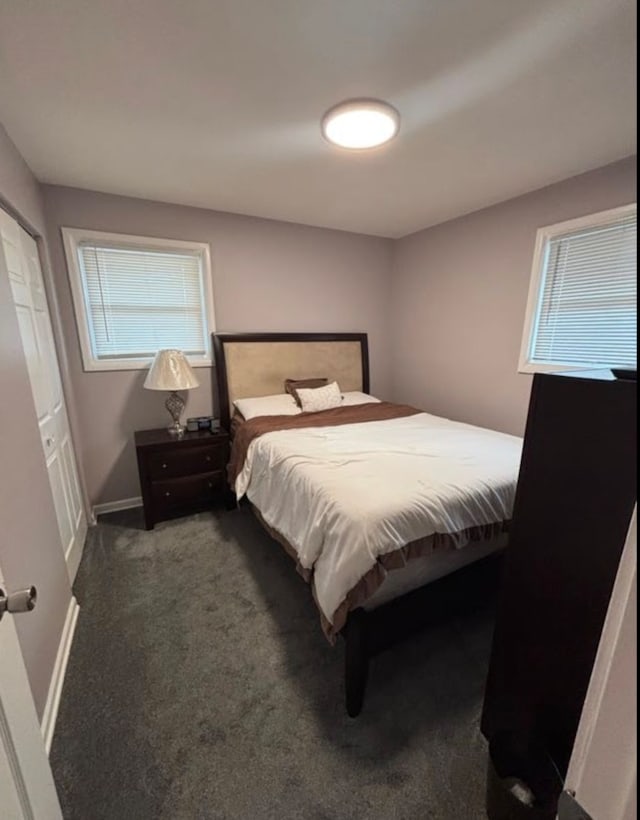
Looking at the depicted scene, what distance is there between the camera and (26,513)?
139cm

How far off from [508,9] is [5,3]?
157cm

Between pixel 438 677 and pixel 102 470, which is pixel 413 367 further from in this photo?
pixel 102 470

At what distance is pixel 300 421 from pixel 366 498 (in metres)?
1.30

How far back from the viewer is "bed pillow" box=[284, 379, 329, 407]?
318cm

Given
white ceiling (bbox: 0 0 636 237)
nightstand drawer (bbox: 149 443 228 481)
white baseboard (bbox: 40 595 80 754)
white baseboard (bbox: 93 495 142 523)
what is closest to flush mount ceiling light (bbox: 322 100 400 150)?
white ceiling (bbox: 0 0 636 237)

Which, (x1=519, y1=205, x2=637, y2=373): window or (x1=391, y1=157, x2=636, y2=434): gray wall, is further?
(x1=391, y1=157, x2=636, y2=434): gray wall

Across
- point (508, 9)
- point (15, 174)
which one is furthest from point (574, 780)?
point (15, 174)

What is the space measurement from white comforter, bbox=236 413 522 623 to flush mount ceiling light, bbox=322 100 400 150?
64.6 inches

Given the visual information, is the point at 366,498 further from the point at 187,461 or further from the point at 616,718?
the point at 187,461

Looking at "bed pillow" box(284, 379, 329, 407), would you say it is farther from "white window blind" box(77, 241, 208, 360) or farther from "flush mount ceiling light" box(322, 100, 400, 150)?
"flush mount ceiling light" box(322, 100, 400, 150)

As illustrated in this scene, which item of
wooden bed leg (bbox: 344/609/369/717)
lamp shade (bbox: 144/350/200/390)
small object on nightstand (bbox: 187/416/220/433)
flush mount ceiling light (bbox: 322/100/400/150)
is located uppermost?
flush mount ceiling light (bbox: 322/100/400/150)

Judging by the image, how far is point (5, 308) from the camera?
145cm

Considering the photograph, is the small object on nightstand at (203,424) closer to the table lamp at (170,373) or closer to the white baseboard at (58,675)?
the table lamp at (170,373)

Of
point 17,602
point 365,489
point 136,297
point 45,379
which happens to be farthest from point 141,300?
point 17,602
